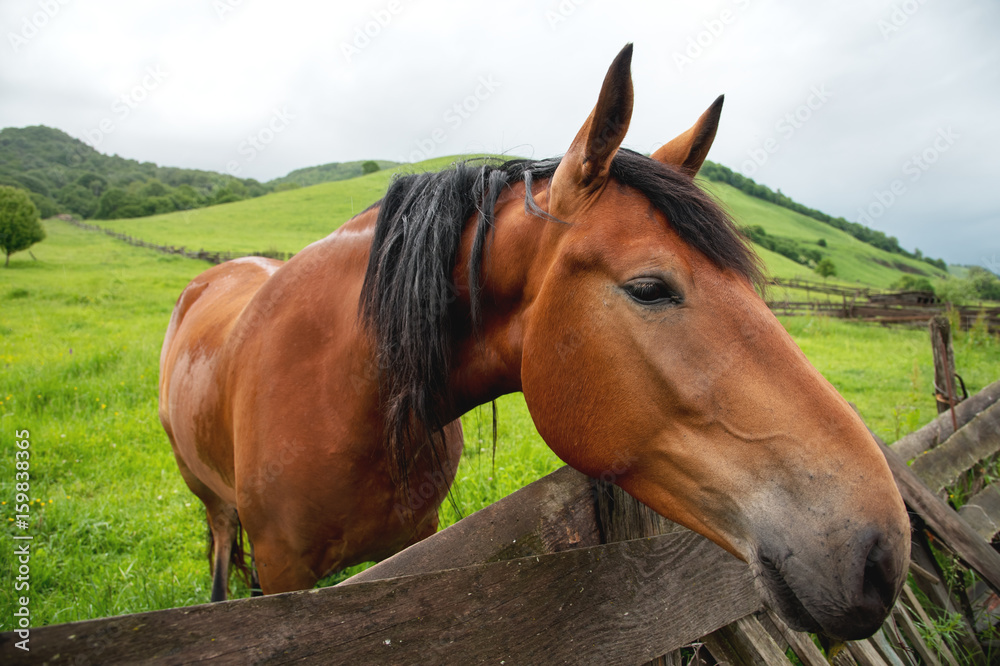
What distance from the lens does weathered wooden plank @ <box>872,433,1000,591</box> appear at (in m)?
2.44

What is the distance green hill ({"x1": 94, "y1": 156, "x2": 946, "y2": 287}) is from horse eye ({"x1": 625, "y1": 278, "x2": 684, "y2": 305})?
95.9ft

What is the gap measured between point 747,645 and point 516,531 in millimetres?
870

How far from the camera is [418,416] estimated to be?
6.20ft

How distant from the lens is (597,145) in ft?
5.30

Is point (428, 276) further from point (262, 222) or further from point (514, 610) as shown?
point (262, 222)

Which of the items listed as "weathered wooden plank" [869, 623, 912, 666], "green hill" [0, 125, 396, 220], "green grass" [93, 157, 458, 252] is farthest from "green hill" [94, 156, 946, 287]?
"weathered wooden plank" [869, 623, 912, 666]

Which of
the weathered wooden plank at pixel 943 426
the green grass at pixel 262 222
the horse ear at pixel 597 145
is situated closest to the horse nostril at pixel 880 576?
the horse ear at pixel 597 145

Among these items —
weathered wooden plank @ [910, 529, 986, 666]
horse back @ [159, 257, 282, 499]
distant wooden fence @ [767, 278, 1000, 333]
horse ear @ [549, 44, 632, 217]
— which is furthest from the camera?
distant wooden fence @ [767, 278, 1000, 333]

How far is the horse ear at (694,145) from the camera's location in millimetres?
1892

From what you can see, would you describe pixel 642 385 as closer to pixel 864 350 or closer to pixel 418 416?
pixel 418 416

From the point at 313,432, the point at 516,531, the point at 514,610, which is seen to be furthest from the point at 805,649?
the point at 313,432

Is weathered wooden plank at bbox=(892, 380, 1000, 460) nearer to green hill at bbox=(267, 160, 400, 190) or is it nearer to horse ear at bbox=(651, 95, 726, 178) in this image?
horse ear at bbox=(651, 95, 726, 178)

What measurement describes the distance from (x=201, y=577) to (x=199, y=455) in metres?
1.75

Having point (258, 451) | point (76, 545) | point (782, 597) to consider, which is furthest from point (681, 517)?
point (76, 545)
